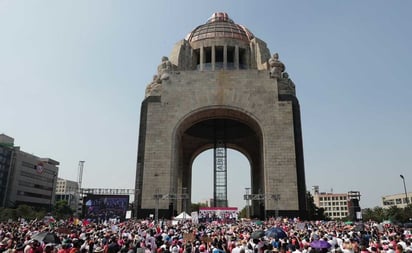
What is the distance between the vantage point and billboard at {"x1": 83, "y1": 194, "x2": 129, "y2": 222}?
29.0 m

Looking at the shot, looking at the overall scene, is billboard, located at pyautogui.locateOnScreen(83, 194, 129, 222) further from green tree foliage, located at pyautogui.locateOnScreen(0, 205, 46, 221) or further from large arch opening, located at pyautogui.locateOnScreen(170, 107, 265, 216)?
green tree foliage, located at pyautogui.locateOnScreen(0, 205, 46, 221)

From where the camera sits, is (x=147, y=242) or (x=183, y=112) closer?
(x=147, y=242)

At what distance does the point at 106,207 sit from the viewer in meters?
29.0

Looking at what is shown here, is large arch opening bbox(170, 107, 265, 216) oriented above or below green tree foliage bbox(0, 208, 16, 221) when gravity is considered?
above

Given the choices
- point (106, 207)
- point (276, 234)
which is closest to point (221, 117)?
point (106, 207)

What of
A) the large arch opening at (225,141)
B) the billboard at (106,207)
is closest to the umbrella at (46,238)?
the billboard at (106,207)

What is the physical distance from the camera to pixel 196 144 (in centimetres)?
4609

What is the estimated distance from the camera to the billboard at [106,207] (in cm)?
2895

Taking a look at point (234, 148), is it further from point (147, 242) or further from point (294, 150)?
point (147, 242)

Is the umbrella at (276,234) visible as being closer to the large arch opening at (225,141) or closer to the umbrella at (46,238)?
the umbrella at (46,238)

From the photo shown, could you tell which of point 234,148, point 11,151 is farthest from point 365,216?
point 11,151

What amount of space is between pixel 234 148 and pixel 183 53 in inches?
618

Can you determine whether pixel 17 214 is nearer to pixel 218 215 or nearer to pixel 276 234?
pixel 218 215

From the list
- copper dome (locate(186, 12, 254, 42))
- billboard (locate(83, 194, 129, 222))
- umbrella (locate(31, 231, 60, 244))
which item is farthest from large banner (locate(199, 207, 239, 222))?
copper dome (locate(186, 12, 254, 42))
